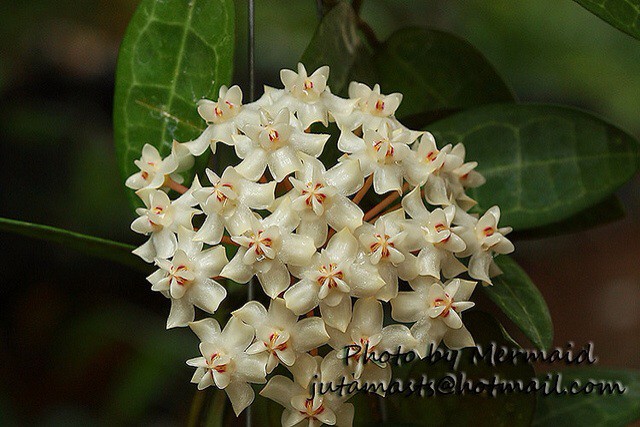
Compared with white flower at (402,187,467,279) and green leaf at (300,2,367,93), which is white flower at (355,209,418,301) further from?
green leaf at (300,2,367,93)

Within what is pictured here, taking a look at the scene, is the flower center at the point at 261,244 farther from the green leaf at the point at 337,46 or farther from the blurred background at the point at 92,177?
the blurred background at the point at 92,177

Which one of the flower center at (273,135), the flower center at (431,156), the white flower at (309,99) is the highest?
the white flower at (309,99)

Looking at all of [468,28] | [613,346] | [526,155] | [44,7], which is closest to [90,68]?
[44,7]

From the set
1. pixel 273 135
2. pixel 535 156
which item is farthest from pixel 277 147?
pixel 535 156

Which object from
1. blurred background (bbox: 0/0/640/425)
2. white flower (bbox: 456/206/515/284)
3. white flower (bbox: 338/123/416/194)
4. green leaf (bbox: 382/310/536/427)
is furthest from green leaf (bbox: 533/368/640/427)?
blurred background (bbox: 0/0/640/425)

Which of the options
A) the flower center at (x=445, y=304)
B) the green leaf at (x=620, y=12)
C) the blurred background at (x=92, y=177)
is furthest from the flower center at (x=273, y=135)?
the blurred background at (x=92, y=177)

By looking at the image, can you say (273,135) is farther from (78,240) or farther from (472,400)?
(472,400)
